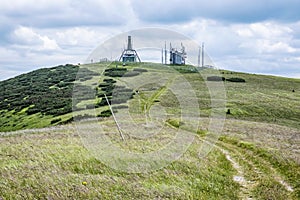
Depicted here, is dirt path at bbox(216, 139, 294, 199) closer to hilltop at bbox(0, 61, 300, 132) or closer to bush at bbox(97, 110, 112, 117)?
hilltop at bbox(0, 61, 300, 132)

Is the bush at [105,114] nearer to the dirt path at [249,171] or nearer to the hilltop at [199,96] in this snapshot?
the hilltop at [199,96]

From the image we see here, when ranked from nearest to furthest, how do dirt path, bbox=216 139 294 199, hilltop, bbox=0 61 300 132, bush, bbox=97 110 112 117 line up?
dirt path, bbox=216 139 294 199
bush, bbox=97 110 112 117
hilltop, bbox=0 61 300 132

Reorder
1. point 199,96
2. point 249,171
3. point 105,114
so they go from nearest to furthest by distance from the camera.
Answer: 1. point 249,171
2. point 105,114
3. point 199,96

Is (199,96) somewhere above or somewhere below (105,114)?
above

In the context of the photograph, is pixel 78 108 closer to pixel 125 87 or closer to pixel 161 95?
pixel 161 95

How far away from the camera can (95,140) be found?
96.6ft

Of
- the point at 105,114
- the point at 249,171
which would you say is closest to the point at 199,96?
the point at 105,114

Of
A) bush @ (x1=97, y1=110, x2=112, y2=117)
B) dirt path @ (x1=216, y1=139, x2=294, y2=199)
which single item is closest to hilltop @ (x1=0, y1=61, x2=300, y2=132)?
bush @ (x1=97, y1=110, x2=112, y2=117)

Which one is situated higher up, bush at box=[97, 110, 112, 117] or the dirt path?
the dirt path

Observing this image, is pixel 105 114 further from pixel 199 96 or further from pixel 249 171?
pixel 249 171

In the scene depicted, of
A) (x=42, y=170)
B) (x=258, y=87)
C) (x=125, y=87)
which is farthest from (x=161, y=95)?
(x=42, y=170)

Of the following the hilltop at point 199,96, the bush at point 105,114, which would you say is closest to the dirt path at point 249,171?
the hilltop at point 199,96

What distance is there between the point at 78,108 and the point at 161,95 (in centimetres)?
1871

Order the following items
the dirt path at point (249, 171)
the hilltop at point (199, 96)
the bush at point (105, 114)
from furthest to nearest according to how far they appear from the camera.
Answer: the hilltop at point (199, 96)
the bush at point (105, 114)
the dirt path at point (249, 171)
